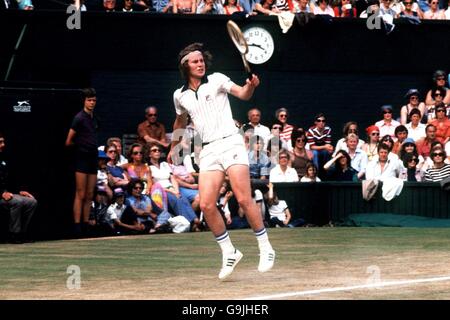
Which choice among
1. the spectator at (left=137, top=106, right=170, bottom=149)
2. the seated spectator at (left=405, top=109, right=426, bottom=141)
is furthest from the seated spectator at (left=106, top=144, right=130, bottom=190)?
the seated spectator at (left=405, top=109, right=426, bottom=141)

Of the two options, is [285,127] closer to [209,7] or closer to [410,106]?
[410,106]

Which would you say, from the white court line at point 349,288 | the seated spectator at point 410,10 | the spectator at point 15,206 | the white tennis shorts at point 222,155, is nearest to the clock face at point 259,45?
the seated spectator at point 410,10

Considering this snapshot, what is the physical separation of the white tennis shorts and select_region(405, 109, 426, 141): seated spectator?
10421 mm

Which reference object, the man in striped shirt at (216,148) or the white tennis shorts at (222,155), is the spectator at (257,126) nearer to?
the man in striped shirt at (216,148)

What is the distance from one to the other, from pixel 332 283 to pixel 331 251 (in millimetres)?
3637

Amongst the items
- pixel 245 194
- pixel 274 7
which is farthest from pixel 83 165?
pixel 245 194

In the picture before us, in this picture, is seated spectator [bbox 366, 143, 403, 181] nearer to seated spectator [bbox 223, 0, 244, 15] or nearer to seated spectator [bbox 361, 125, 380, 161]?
seated spectator [bbox 361, 125, 380, 161]

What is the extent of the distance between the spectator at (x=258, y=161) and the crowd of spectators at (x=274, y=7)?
318cm

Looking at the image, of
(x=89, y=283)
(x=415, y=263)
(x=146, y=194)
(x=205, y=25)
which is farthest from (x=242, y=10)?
(x=89, y=283)

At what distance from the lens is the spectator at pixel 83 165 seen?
1789 cm

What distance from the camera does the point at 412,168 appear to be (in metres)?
20.7

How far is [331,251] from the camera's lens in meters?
15.1

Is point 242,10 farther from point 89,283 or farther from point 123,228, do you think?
point 89,283

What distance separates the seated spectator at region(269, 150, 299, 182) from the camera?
20.2m
